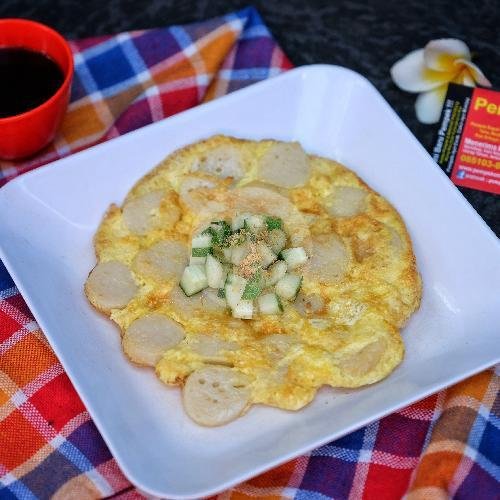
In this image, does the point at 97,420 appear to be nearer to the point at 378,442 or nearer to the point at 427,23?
the point at 378,442

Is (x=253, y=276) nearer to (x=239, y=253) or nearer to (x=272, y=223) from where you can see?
(x=239, y=253)

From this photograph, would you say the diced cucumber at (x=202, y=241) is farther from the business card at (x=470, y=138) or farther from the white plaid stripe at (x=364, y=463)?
the business card at (x=470, y=138)

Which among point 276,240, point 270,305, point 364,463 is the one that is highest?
point 276,240

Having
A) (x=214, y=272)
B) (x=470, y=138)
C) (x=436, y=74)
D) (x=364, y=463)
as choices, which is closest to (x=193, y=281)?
(x=214, y=272)

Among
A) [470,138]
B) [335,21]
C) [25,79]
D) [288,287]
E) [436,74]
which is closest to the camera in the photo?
[288,287]

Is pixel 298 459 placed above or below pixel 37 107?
below

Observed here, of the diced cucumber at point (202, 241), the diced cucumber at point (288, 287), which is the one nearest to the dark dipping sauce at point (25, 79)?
the diced cucumber at point (202, 241)

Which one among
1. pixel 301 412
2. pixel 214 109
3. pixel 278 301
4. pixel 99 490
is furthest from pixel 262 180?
pixel 99 490
